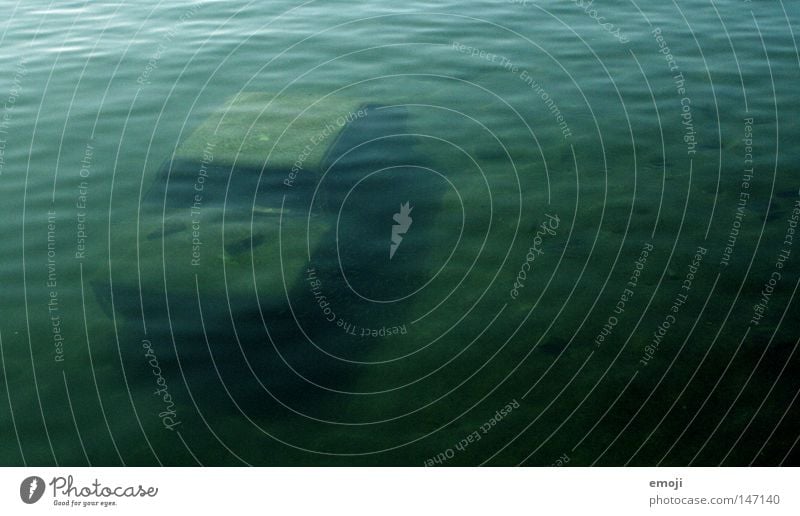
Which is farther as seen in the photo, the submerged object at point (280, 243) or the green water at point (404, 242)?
the submerged object at point (280, 243)

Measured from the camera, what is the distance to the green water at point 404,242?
7.39m

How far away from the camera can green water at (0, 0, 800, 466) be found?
7391 mm

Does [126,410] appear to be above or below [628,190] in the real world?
below

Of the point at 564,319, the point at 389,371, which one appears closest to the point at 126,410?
the point at 389,371

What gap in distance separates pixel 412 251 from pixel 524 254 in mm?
1150

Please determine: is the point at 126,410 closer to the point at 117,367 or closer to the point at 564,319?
the point at 117,367

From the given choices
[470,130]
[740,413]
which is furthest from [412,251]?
[740,413]

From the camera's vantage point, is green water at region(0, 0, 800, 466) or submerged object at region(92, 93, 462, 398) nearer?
green water at region(0, 0, 800, 466)

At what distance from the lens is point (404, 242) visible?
9516 mm

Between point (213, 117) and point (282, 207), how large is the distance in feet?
7.95

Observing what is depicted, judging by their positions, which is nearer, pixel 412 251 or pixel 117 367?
pixel 117 367

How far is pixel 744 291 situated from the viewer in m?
8.70
